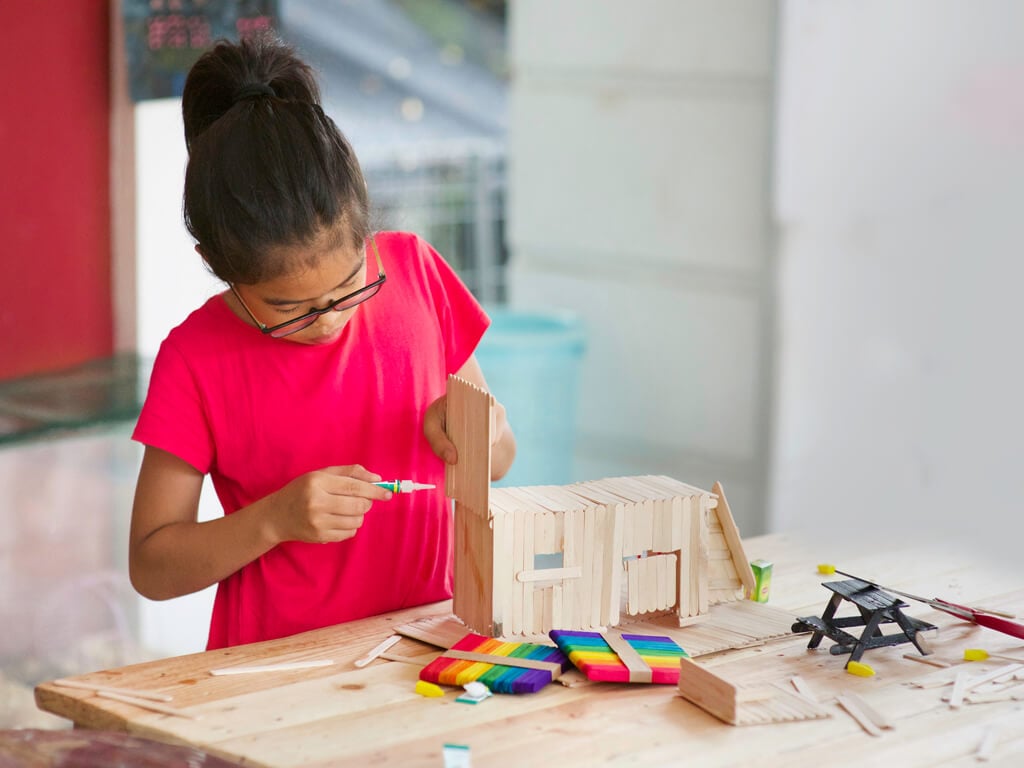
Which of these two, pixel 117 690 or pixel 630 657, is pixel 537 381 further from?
pixel 117 690

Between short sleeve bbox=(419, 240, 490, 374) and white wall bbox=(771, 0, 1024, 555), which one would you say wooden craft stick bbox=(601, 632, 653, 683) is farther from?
white wall bbox=(771, 0, 1024, 555)

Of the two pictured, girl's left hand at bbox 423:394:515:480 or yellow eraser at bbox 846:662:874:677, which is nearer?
yellow eraser at bbox 846:662:874:677

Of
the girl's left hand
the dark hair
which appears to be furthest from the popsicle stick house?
the dark hair

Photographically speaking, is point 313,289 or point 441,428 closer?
point 313,289

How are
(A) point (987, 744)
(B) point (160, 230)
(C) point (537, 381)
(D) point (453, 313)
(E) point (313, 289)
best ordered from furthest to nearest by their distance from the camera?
(C) point (537, 381) < (B) point (160, 230) < (D) point (453, 313) < (E) point (313, 289) < (A) point (987, 744)


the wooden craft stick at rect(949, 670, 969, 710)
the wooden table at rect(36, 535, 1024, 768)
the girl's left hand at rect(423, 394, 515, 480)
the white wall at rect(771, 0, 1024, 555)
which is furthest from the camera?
the white wall at rect(771, 0, 1024, 555)

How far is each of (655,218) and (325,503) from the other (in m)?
1.73

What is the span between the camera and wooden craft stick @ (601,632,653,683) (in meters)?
1.11

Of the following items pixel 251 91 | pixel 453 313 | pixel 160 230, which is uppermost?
pixel 251 91

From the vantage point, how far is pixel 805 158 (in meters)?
2.41

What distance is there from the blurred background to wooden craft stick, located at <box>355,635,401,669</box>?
1.08m

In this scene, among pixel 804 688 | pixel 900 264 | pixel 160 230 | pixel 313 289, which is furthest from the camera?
pixel 160 230

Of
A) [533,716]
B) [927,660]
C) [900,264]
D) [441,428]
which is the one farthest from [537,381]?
[533,716]

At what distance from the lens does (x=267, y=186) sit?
3.85ft
